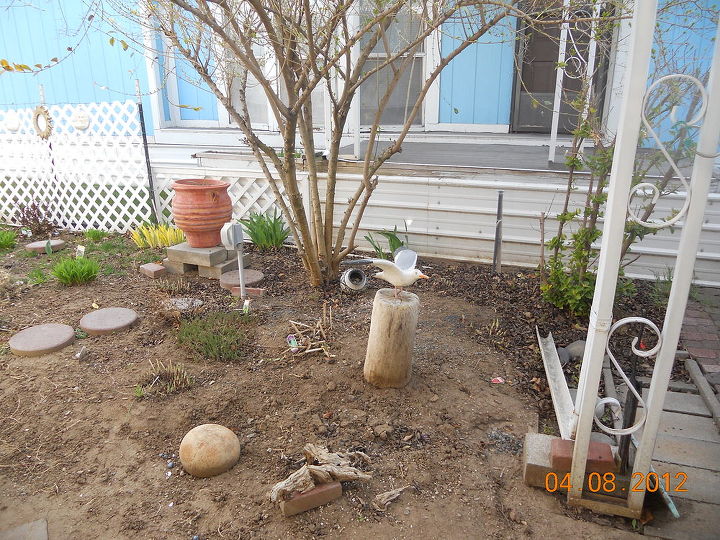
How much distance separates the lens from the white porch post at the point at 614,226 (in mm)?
1598

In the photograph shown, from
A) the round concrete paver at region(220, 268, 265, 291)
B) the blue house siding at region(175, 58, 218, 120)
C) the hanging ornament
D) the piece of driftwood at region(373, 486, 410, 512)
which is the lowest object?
the piece of driftwood at region(373, 486, 410, 512)

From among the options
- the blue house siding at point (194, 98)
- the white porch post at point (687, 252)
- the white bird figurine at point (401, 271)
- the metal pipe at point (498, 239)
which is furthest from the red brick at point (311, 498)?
the blue house siding at point (194, 98)

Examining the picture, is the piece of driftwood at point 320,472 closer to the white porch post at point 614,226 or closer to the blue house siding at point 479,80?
the white porch post at point 614,226

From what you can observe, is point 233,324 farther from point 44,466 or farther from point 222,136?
point 222,136

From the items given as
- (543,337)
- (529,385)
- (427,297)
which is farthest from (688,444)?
(427,297)

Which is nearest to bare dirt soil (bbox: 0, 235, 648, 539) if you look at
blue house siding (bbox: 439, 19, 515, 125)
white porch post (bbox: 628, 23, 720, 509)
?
white porch post (bbox: 628, 23, 720, 509)

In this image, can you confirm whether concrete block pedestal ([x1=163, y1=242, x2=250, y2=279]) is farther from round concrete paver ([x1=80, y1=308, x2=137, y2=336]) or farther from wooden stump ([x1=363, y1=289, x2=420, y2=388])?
wooden stump ([x1=363, y1=289, x2=420, y2=388])

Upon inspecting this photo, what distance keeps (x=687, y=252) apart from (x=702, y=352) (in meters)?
2.01

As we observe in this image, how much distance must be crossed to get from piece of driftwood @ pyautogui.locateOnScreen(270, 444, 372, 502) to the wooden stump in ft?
1.89

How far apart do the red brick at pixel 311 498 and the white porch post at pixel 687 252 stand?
1189 millimetres

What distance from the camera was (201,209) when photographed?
4574 mm

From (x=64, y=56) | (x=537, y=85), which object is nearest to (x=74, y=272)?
(x=64, y=56)

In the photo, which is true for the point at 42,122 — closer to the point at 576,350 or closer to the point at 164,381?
the point at 164,381

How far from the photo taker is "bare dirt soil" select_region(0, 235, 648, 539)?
2084 mm
